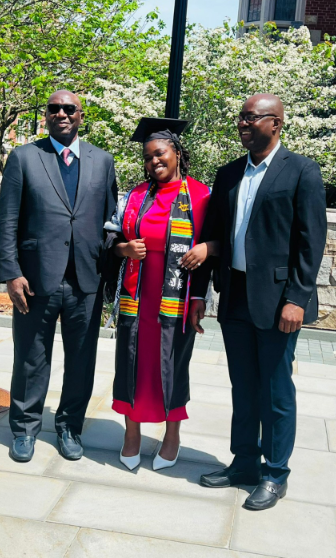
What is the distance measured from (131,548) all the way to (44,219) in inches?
73.2

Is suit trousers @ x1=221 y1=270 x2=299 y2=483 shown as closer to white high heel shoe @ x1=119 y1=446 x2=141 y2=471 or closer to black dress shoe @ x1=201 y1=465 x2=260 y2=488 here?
black dress shoe @ x1=201 y1=465 x2=260 y2=488

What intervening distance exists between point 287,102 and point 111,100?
10.9ft

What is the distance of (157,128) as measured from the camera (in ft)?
12.4

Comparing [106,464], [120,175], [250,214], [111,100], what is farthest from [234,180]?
[111,100]

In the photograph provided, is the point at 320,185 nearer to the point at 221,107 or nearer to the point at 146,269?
the point at 146,269

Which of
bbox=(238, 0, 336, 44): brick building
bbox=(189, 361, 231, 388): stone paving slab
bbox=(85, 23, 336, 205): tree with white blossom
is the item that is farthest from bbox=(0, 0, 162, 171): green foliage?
bbox=(189, 361, 231, 388): stone paving slab

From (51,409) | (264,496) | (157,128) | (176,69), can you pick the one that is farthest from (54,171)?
(176,69)

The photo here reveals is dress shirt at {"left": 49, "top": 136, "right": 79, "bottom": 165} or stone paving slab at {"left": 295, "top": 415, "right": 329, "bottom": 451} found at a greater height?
dress shirt at {"left": 49, "top": 136, "right": 79, "bottom": 165}

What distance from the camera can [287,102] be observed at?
12648mm

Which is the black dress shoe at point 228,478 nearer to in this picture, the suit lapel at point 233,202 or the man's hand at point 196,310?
the man's hand at point 196,310

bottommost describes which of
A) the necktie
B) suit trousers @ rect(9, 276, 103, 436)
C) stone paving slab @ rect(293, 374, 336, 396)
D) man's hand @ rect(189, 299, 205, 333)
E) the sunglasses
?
stone paving slab @ rect(293, 374, 336, 396)

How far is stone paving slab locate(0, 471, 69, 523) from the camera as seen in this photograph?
3.38m

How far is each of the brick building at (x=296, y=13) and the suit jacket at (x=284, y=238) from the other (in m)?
17.6

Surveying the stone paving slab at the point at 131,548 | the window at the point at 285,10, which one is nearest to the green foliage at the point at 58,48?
the window at the point at 285,10
